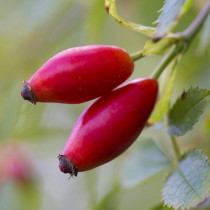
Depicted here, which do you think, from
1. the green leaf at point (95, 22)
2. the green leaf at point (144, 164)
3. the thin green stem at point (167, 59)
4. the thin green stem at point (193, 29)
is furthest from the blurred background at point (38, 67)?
the thin green stem at point (167, 59)

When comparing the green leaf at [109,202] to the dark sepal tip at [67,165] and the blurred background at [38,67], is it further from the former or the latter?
the dark sepal tip at [67,165]

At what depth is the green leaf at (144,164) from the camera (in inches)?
56.1

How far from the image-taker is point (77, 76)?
→ 0.97 m

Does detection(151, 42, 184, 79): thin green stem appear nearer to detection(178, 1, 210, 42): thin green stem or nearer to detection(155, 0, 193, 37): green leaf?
detection(178, 1, 210, 42): thin green stem

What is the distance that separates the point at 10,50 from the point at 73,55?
1.65m

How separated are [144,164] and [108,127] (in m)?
0.62

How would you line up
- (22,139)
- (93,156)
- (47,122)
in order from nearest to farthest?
(93,156) < (22,139) < (47,122)

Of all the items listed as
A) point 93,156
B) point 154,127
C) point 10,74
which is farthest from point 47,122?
point 93,156

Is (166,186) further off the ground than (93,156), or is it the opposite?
(93,156)

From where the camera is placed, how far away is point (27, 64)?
2500mm

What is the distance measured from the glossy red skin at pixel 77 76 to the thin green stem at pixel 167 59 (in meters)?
0.17

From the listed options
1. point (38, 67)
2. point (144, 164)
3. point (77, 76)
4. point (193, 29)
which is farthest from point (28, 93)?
point (38, 67)

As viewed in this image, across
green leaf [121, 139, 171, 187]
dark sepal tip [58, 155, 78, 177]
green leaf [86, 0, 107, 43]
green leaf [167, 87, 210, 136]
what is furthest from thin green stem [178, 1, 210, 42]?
green leaf [86, 0, 107, 43]

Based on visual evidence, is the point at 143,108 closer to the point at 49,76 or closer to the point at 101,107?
the point at 101,107
